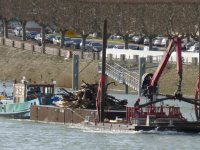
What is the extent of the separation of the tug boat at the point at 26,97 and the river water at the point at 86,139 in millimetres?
3784

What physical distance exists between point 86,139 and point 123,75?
30.6 metres

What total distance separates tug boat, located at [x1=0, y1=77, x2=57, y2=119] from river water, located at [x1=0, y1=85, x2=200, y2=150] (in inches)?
149

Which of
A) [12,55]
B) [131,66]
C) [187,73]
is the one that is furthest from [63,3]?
[187,73]

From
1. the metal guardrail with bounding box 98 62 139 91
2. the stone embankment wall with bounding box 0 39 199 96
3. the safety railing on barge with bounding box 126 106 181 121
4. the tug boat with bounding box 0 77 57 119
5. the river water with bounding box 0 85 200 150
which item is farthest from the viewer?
the stone embankment wall with bounding box 0 39 199 96

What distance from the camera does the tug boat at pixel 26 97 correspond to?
46.9 meters

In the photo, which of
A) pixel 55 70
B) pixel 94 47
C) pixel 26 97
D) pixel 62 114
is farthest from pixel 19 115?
pixel 94 47

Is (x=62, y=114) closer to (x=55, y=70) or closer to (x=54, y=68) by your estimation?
(x=55, y=70)

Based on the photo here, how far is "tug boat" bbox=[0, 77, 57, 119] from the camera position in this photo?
46938 millimetres

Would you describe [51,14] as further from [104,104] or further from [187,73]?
[104,104]

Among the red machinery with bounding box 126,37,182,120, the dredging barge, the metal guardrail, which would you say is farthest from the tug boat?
the metal guardrail

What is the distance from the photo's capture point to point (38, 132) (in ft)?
134

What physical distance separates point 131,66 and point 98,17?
13.1 metres

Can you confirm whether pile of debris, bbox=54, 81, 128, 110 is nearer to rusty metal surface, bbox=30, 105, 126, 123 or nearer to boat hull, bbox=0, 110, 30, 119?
rusty metal surface, bbox=30, 105, 126, 123

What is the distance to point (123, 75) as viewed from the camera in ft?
224
